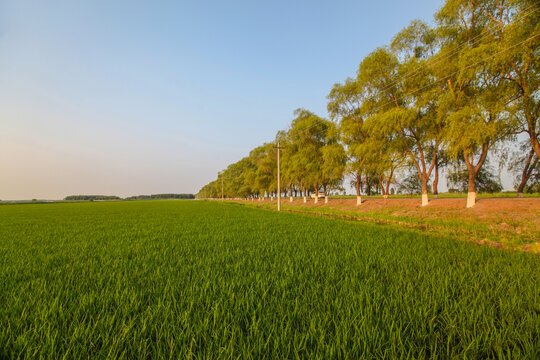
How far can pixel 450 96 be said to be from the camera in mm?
15078

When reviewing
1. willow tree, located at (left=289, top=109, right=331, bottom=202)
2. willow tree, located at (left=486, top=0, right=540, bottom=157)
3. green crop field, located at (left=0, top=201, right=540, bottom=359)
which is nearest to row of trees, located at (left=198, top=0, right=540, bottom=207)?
willow tree, located at (left=486, top=0, right=540, bottom=157)

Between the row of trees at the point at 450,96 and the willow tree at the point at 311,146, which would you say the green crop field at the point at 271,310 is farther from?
the willow tree at the point at 311,146

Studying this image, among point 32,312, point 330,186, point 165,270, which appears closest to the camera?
point 32,312

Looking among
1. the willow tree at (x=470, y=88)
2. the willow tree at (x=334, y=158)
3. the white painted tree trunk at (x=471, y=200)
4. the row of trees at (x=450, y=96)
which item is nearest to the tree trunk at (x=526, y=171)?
the row of trees at (x=450, y=96)

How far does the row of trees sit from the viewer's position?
1216cm

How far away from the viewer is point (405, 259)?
509 cm

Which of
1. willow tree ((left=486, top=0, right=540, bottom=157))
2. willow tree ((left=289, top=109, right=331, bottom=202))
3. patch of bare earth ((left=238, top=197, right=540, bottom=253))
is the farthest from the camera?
willow tree ((left=289, top=109, right=331, bottom=202))

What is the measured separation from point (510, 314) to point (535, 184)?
87.6 feet

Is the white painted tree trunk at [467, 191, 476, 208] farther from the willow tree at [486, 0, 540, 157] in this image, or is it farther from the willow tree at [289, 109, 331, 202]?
the willow tree at [289, 109, 331, 202]

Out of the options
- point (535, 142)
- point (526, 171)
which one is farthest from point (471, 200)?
point (526, 171)

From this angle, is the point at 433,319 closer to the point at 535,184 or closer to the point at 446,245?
the point at 446,245

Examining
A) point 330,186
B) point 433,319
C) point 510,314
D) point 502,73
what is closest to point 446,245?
point 510,314

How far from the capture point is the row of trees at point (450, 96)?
12.2 meters

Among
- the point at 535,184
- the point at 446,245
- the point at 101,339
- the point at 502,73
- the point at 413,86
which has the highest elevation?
the point at 413,86
